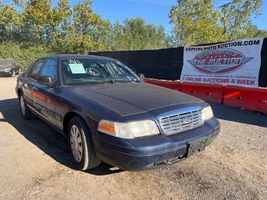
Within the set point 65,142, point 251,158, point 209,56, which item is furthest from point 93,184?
point 209,56

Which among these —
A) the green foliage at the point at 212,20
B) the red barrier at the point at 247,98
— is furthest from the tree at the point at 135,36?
the red barrier at the point at 247,98

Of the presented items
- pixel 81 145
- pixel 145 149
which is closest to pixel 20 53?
pixel 81 145

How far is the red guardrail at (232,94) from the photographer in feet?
20.3

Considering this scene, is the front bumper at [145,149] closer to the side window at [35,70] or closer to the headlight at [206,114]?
the headlight at [206,114]

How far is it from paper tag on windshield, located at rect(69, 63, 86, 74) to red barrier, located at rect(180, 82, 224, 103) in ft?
14.7

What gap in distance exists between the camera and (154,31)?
153ft

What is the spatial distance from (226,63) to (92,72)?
17.1ft

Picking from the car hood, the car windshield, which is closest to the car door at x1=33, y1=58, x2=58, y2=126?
the car windshield

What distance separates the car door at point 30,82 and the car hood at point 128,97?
1712 millimetres

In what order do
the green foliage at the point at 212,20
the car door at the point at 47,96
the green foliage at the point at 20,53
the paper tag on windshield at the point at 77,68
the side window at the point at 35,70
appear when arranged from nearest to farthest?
the car door at the point at 47,96 → the paper tag on windshield at the point at 77,68 → the side window at the point at 35,70 → the green foliage at the point at 212,20 → the green foliage at the point at 20,53

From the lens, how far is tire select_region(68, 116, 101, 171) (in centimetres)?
310

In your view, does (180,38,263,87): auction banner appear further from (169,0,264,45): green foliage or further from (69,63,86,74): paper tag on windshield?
(169,0,264,45): green foliage

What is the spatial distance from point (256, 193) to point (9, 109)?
6490mm

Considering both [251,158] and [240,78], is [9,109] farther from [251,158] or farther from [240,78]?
[240,78]
